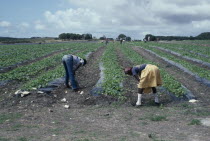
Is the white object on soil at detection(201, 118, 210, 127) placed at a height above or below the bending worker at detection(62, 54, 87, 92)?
below

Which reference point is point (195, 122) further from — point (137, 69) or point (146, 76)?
point (137, 69)

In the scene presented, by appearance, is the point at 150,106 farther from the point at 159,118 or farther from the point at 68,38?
the point at 68,38

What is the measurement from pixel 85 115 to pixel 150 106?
2.38 m

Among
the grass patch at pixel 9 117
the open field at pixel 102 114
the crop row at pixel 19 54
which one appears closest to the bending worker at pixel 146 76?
the open field at pixel 102 114

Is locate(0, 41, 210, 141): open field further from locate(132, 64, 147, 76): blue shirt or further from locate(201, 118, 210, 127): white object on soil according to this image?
locate(132, 64, 147, 76): blue shirt

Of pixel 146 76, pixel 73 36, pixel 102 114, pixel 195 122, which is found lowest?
pixel 102 114

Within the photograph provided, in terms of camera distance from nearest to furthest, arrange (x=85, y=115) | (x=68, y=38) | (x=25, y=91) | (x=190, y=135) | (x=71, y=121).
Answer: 1. (x=190, y=135)
2. (x=71, y=121)
3. (x=85, y=115)
4. (x=25, y=91)
5. (x=68, y=38)

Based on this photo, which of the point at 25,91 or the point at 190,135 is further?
the point at 25,91

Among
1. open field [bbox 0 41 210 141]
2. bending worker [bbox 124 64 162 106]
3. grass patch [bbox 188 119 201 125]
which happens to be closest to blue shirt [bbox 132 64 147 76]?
bending worker [bbox 124 64 162 106]

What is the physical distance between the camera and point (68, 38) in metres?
110

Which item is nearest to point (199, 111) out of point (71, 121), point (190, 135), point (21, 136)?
point (190, 135)

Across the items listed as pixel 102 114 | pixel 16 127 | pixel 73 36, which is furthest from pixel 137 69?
pixel 73 36

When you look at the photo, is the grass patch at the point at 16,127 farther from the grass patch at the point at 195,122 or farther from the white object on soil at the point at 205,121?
the white object on soil at the point at 205,121

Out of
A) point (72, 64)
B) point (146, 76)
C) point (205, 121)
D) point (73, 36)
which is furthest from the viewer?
point (73, 36)
